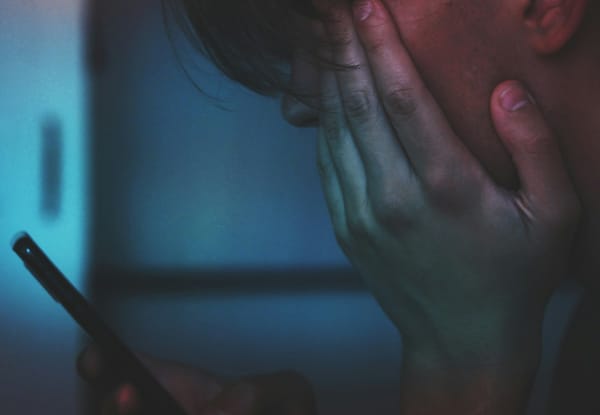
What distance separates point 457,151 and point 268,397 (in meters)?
0.25

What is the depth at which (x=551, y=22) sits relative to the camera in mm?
479

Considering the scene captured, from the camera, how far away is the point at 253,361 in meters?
Result: 0.56

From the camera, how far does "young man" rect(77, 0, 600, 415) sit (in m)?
0.50

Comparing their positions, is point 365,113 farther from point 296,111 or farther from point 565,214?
point 565,214

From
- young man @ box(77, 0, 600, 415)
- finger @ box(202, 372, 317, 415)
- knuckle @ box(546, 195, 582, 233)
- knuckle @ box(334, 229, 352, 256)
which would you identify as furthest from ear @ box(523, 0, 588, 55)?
finger @ box(202, 372, 317, 415)

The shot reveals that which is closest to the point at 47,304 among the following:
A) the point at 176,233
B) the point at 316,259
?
the point at 176,233

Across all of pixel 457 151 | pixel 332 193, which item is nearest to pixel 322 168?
pixel 332 193

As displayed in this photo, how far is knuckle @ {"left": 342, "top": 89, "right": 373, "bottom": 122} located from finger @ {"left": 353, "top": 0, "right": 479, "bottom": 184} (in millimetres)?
16

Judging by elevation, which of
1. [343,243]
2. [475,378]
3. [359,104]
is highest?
[359,104]

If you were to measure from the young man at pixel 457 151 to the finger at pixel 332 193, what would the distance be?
0.14 ft

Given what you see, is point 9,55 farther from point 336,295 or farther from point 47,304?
point 336,295

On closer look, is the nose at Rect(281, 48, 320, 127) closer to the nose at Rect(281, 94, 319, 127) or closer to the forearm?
the nose at Rect(281, 94, 319, 127)

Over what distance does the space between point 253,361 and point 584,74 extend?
0.36m

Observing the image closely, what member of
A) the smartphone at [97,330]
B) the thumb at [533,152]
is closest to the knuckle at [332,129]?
the thumb at [533,152]
